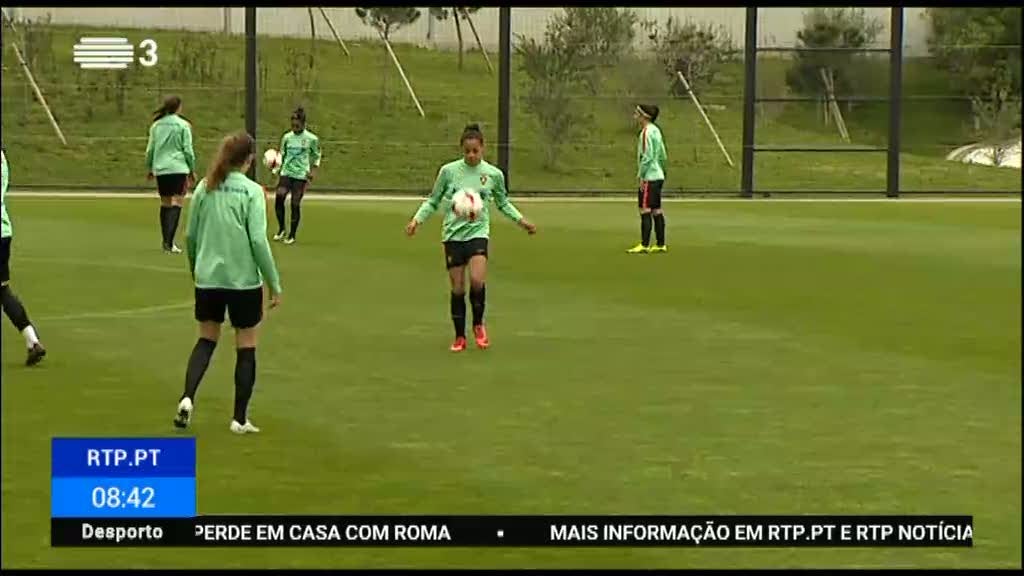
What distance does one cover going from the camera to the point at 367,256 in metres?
23.2

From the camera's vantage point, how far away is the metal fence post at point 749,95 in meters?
43.4

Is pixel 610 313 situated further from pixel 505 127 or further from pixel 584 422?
pixel 505 127

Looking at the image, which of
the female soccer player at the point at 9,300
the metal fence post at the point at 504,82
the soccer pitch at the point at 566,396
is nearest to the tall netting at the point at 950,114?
the metal fence post at the point at 504,82

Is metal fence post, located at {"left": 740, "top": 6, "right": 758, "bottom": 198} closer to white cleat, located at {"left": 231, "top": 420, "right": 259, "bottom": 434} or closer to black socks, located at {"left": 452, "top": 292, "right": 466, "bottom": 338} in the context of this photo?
black socks, located at {"left": 452, "top": 292, "right": 466, "bottom": 338}

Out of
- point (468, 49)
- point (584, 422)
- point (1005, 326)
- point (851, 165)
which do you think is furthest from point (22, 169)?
point (1005, 326)

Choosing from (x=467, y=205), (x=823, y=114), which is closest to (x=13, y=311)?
(x=467, y=205)

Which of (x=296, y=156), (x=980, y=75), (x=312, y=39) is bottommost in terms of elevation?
(x=296, y=156)

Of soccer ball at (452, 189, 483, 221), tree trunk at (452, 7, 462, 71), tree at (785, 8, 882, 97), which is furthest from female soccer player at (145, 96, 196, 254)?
tree at (785, 8, 882, 97)

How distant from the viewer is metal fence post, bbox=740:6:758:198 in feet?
143

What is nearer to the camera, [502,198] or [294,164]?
[502,198]

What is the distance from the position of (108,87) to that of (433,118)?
8.03 metres

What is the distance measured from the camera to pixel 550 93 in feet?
147

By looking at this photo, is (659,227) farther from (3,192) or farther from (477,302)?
(3,192)

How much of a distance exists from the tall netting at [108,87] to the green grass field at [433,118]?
43 mm
